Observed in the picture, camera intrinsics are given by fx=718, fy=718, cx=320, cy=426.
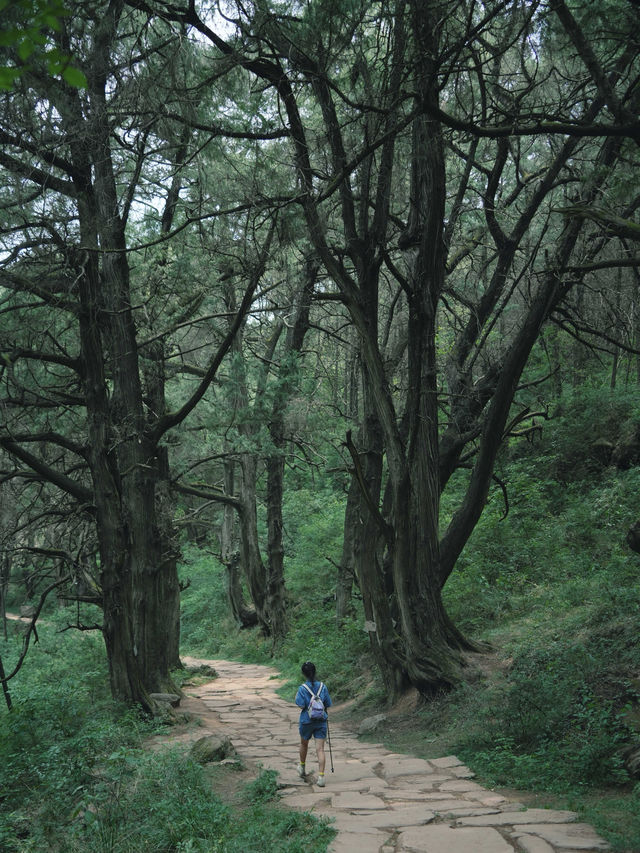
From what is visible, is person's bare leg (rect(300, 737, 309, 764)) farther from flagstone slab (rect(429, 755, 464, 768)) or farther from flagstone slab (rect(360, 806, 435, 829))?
flagstone slab (rect(360, 806, 435, 829))

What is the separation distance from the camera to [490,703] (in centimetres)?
820

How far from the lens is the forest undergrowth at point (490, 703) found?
5.28 metres

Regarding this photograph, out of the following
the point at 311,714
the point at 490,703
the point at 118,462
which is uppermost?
the point at 118,462

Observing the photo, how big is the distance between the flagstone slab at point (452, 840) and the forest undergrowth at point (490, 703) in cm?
62

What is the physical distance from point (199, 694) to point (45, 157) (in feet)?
32.7

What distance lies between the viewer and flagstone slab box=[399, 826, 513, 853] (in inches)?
178

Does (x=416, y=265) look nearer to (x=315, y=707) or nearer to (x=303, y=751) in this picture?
(x=315, y=707)

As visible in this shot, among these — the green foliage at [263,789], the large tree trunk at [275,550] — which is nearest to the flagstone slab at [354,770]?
the green foliage at [263,789]

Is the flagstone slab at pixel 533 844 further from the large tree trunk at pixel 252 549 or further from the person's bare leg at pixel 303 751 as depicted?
the large tree trunk at pixel 252 549

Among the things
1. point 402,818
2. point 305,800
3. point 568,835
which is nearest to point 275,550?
point 305,800

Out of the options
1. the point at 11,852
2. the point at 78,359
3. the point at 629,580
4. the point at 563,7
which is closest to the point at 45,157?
the point at 78,359

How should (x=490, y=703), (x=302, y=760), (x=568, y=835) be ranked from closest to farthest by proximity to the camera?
(x=568, y=835)
(x=302, y=760)
(x=490, y=703)

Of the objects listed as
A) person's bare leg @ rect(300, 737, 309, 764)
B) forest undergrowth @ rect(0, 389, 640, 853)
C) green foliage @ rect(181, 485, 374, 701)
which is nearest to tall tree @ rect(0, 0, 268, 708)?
forest undergrowth @ rect(0, 389, 640, 853)

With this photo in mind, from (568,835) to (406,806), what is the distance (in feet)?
5.12
